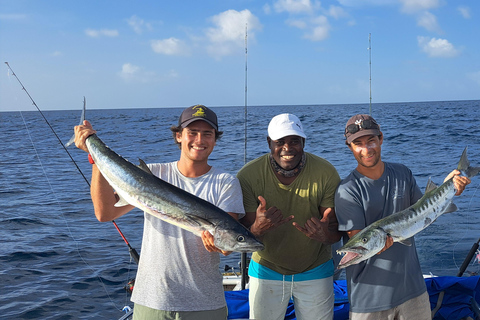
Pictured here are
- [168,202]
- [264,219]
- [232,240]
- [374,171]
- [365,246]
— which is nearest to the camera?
[232,240]

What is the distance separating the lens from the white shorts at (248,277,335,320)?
13.0 feet

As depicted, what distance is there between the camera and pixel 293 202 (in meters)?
3.88

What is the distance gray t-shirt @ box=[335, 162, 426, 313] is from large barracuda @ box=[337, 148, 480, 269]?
0.16 metres

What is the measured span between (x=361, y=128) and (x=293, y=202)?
81cm

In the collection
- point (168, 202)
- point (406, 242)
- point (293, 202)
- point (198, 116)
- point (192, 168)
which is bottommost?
point (406, 242)

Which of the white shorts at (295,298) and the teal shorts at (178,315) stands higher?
the teal shorts at (178,315)

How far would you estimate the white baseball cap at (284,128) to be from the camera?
3.76 metres

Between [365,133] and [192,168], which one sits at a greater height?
[365,133]

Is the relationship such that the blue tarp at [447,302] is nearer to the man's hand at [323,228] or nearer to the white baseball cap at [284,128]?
the man's hand at [323,228]

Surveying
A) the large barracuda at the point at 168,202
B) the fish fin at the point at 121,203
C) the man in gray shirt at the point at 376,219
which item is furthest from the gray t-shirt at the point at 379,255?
the fish fin at the point at 121,203

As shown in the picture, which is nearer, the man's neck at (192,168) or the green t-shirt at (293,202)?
the man's neck at (192,168)

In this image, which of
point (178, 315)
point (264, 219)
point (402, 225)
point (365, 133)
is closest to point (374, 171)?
point (365, 133)

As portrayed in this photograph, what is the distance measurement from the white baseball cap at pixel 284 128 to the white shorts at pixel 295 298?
4.09ft

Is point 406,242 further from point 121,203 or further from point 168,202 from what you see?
point 121,203
